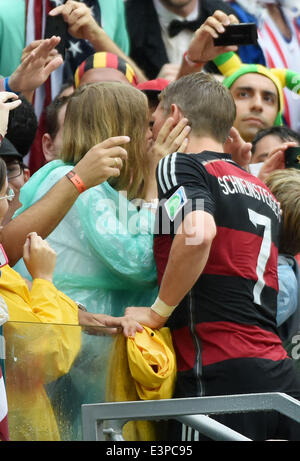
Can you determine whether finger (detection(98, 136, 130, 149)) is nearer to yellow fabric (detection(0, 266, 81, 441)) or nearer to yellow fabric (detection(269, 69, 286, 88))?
yellow fabric (detection(0, 266, 81, 441))

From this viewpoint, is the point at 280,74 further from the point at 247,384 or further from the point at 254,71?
the point at 247,384

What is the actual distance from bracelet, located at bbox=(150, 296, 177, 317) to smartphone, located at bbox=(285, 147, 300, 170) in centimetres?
163

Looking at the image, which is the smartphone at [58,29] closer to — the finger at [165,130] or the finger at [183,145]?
the finger at [165,130]

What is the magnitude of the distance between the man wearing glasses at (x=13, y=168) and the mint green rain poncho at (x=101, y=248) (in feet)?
0.46

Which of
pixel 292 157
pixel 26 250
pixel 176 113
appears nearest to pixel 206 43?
pixel 292 157

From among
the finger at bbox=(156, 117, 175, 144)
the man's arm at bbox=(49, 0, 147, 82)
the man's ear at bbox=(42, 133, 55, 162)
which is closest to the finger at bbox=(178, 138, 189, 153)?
the finger at bbox=(156, 117, 175, 144)

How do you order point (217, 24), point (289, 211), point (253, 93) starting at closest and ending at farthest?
point (289, 211) < point (217, 24) < point (253, 93)

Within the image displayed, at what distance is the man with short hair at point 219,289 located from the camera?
10.9 feet

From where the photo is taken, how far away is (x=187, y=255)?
3258 mm

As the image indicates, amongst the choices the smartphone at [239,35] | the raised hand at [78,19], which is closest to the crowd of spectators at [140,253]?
the raised hand at [78,19]

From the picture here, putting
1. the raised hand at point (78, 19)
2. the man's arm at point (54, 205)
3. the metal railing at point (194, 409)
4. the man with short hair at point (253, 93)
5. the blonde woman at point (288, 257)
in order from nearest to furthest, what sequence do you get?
the metal railing at point (194, 409) < the man's arm at point (54, 205) < the blonde woman at point (288, 257) < the raised hand at point (78, 19) < the man with short hair at point (253, 93)

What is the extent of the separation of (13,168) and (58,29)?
1.27 m
